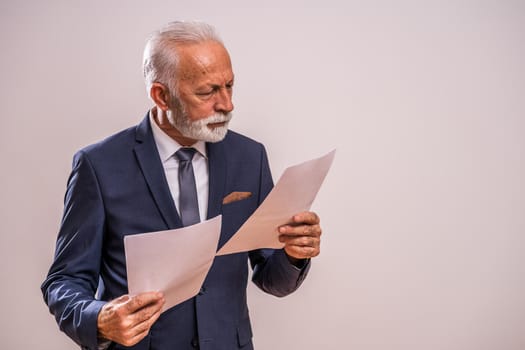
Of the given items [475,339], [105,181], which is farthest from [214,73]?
[475,339]

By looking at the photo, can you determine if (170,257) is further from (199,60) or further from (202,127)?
(199,60)

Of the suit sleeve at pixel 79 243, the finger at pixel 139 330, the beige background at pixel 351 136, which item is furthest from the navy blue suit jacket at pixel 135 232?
the beige background at pixel 351 136

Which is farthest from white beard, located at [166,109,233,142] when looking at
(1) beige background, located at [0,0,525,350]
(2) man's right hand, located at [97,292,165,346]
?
(1) beige background, located at [0,0,525,350]

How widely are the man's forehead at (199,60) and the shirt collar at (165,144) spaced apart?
0.17 meters

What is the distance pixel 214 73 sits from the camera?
1.45 meters

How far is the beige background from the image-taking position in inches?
89.8

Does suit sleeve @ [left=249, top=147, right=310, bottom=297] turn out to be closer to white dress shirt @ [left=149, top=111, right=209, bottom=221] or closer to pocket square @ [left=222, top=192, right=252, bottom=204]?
pocket square @ [left=222, top=192, right=252, bottom=204]

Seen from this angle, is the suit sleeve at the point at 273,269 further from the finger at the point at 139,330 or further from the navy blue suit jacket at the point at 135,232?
the finger at the point at 139,330

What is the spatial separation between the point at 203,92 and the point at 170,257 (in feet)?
1.49

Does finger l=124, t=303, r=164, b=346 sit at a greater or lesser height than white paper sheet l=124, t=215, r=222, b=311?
lesser

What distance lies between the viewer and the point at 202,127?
1455 mm

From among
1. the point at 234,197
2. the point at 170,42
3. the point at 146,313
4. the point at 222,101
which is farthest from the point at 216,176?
the point at 146,313

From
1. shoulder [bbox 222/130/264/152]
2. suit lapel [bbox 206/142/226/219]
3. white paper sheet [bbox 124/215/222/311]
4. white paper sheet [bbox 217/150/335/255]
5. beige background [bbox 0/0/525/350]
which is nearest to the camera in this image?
white paper sheet [bbox 124/215/222/311]

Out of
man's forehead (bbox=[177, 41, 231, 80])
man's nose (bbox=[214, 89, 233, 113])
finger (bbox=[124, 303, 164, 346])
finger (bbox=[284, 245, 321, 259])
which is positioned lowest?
finger (bbox=[124, 303, 164, 346])
